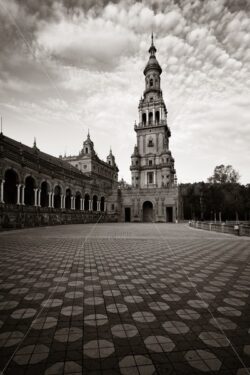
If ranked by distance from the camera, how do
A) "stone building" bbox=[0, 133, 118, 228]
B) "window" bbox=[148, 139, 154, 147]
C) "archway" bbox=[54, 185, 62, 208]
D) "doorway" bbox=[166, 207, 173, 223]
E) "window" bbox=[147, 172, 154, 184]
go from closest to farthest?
"stone building" bbox=[0, 133, 118, 228], "archway" bbox=[54, 185, 62, 208], "doorway" bbox=[166, 207, 173, 223], "window" bbox=[147, 172, 154, 184], "window" bbox=[148, 139, 154, 147]

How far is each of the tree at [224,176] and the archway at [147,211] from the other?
1047 inches

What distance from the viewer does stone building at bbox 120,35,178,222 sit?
4934cm

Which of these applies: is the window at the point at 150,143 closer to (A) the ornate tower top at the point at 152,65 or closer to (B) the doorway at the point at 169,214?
(B) the doorway at the point at 169,214

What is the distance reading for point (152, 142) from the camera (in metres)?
56.9

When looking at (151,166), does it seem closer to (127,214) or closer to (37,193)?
(127,214)

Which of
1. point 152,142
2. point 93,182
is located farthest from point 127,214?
point 152,142

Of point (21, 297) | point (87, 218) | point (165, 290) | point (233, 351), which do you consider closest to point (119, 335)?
point (233, 351)

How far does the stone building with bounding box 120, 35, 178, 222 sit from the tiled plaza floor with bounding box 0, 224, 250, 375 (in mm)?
43187

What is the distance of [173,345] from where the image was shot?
278 cm

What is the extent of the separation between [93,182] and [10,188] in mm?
25469

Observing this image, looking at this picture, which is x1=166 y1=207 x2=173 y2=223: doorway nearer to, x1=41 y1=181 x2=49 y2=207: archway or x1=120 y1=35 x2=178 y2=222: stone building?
x1=120 y1=35 x2=178 y2=222: stone building

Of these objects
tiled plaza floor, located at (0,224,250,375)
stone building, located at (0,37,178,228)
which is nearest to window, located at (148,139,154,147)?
stone building, located at (0,37,178,228)

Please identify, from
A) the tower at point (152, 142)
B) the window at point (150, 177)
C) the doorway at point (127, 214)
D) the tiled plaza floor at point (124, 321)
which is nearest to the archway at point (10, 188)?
the tiled plaza floor at point (124, 321)

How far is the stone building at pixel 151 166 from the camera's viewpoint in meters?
49.3
